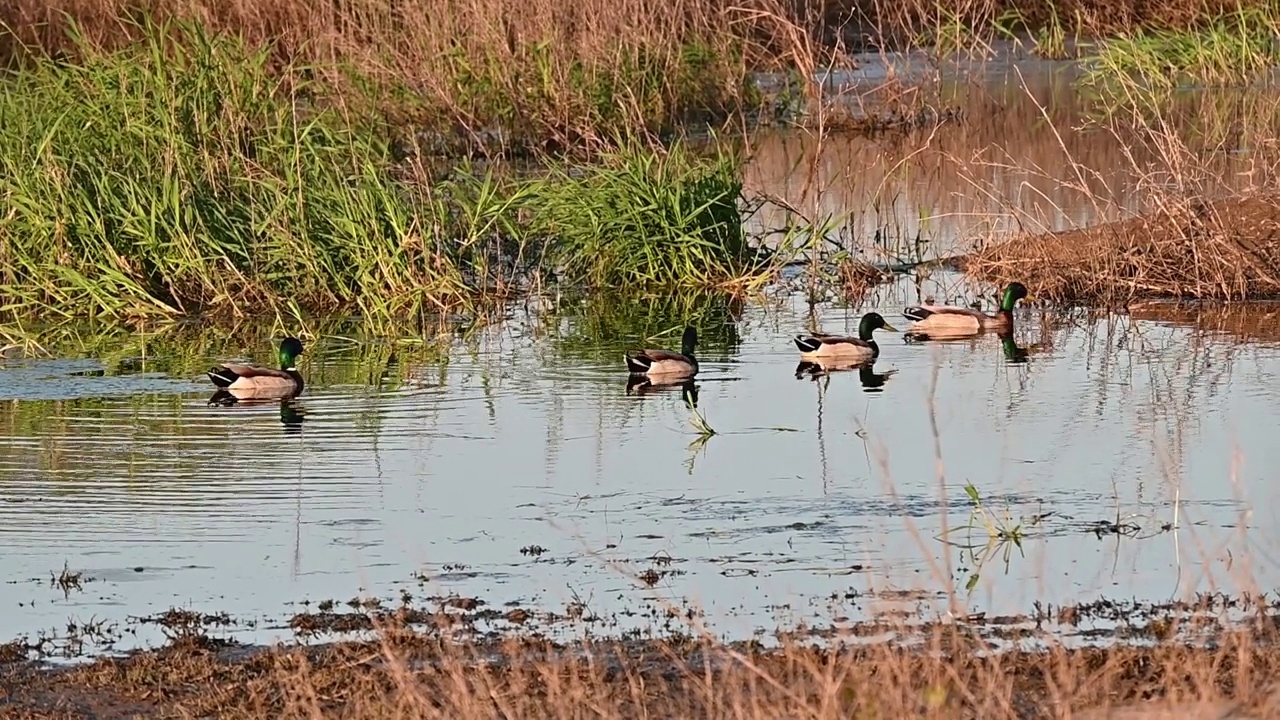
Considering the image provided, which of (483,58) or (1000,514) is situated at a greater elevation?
(483,58)

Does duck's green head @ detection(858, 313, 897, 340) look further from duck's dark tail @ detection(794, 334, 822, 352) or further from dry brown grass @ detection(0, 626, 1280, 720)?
dry brown grass @ detection(0, 626, 1280, 720)

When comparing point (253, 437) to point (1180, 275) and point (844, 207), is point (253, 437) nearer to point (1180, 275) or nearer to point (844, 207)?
point (1180, 275)

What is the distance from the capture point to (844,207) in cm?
1811

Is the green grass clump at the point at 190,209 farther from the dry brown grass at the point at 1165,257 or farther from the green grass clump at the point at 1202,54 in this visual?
the green grass clump at the point at 1202,54

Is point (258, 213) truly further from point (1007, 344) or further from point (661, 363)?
point (1007, 344)

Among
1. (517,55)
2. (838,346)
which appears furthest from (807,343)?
(517,55)

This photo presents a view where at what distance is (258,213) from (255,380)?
10.1 feet

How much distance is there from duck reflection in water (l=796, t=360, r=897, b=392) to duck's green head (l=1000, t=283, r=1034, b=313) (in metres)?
1.46

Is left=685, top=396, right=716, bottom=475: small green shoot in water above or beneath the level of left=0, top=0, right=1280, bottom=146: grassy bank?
beneath

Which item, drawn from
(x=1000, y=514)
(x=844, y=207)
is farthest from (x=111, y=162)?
(x=1000, y=514)

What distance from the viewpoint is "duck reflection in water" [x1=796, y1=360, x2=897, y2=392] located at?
12.8 m

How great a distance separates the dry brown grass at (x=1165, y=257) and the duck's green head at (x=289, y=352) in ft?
16.7

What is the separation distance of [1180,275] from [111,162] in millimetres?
7259

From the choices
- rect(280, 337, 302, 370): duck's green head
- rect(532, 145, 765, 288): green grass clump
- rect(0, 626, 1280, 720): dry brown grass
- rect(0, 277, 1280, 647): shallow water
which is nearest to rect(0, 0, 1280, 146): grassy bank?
rect(532, 145, 765, 288): green grass clump
